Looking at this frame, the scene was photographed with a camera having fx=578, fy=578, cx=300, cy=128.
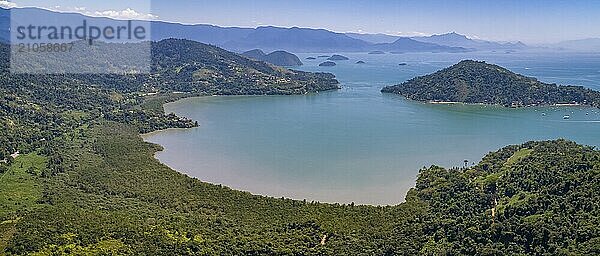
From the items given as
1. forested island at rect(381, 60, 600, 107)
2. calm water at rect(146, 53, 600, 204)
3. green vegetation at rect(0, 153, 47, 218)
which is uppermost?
forested island at rect(381, 60, 600, 107)

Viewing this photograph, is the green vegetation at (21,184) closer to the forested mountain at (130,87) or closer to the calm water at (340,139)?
the forested mountain at (130,87)

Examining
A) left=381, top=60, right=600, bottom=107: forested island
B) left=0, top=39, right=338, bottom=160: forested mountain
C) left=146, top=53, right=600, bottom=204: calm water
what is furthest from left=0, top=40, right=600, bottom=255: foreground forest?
left=381, top=60, right=600, bottom=107: forested island

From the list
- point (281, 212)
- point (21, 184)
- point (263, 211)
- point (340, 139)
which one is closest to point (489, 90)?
point (340, 139)

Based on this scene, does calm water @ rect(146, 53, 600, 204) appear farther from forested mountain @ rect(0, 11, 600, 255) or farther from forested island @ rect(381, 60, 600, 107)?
forested island @ rect(381, 60, 600, 107)

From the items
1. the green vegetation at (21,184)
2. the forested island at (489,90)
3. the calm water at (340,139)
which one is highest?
the forested island at (489,90)

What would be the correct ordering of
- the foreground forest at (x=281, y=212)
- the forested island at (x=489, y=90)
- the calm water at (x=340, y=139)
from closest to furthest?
the foreground forest at (x=281, y=212) → the calm water at (x=340, y=139) → the forested island at (x=489, y=90)

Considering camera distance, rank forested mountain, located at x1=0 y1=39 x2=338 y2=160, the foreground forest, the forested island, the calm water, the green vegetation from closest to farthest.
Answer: the foreground forest
the green vegetation
the calm water
forested mountain, located at x1=0 y1=39 x2=338 y2=160
the forested island

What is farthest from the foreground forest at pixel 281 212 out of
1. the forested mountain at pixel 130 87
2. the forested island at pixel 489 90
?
the forested island at pixel 489 90
